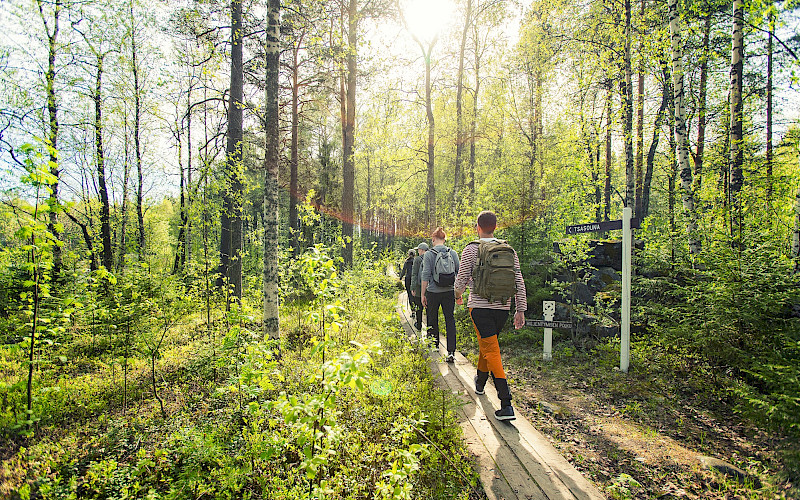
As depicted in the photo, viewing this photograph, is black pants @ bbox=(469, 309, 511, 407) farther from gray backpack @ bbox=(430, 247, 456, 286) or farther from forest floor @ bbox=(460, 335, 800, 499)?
gray backpack @ bbox=(430, 247, 456, 286)

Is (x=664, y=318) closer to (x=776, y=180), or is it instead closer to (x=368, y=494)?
(x=776, y=180)

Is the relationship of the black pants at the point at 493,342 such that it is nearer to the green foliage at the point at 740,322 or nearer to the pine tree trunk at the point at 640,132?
the green foliage at the point at 740,322

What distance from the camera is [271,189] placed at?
217 inches

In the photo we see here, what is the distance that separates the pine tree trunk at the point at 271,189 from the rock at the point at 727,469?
544cm

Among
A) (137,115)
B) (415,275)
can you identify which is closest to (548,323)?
(415,275)

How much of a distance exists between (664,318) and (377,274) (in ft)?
29.5

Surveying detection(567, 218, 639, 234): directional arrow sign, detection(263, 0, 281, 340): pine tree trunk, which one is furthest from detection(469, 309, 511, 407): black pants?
detection(263, 0, 281, 340): pine tree trunk

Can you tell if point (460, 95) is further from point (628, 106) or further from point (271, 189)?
point (271, 189)

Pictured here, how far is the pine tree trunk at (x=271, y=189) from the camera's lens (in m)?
5.44

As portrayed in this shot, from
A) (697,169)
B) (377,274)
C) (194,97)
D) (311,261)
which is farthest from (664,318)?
(194,97)

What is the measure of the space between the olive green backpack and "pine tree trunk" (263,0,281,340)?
3.26m

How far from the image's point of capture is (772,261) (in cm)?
479

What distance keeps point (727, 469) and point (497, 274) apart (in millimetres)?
2754

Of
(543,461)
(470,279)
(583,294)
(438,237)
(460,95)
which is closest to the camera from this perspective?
(543,461)
